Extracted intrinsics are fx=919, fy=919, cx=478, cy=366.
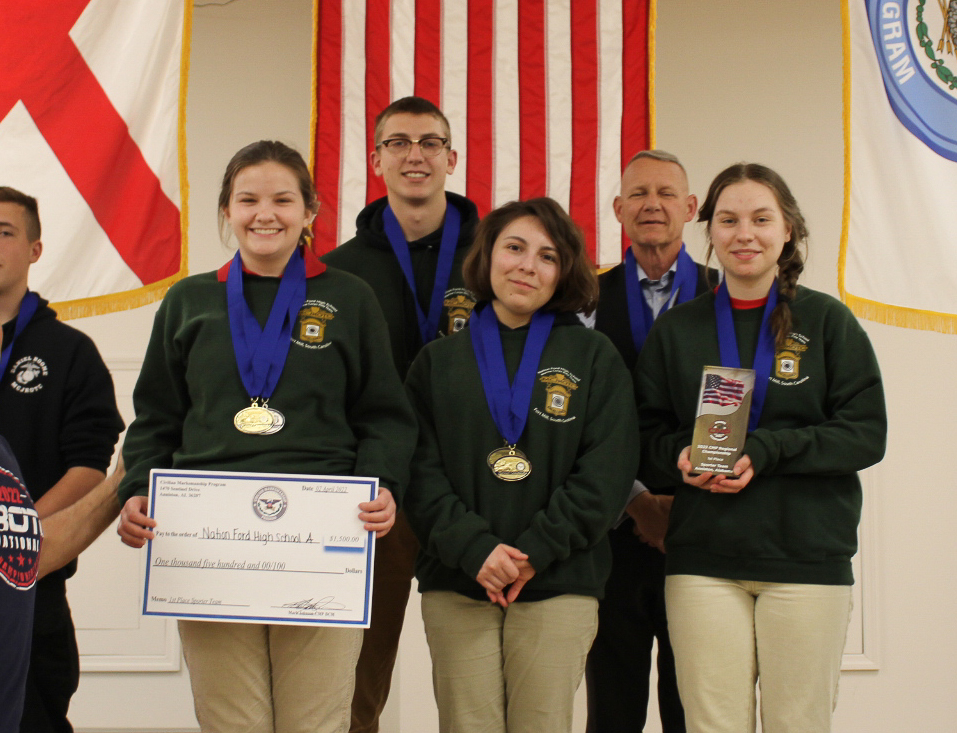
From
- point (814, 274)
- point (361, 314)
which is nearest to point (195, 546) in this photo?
point (361, 314)

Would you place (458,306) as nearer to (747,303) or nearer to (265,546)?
(747,303)

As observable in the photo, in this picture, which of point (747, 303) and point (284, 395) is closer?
point (284, 395)

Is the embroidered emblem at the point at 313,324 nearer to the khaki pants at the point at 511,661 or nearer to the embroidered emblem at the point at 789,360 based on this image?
the khaki pants at the point at 511,661

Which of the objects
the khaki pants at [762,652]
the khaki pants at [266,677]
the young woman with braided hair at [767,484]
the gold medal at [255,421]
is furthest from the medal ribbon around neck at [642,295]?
the khaki pants at [266,677]

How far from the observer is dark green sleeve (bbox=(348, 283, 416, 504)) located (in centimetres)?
258

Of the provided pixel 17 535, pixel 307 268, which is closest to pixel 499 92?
pixel 307 268

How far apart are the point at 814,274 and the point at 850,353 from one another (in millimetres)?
2896

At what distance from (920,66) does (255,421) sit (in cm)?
311

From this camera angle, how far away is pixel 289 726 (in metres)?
2.51

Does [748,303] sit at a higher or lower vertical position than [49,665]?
higher

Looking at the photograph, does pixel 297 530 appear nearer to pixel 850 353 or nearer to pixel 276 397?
pixel 276 397

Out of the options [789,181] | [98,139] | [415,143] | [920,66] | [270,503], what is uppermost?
[920,66]

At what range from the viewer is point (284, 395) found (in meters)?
2.58
